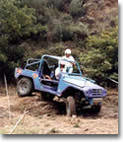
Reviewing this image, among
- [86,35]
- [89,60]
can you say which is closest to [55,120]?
[89,60]

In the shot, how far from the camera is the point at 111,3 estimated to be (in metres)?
7.11

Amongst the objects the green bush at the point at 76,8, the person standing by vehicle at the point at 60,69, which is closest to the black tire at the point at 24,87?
the person standing by vehicle at the point at 60,69

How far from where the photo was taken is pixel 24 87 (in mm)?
7770

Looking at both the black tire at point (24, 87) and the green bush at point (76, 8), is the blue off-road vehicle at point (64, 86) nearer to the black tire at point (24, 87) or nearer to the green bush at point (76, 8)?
the black tire at point (24, 87)

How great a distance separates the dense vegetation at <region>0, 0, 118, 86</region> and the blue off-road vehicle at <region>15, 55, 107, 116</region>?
38.7 inches

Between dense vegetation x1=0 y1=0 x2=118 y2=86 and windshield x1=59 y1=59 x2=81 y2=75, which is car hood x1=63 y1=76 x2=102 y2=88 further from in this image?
dense vegetation x1=0 y1=0 x2=118 y2=86

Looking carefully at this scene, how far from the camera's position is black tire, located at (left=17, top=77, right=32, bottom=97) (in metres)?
7.54

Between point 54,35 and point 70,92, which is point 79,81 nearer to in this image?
point 70,92

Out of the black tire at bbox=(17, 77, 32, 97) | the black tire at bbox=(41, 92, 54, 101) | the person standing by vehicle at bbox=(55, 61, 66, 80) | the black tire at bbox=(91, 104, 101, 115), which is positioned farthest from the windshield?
the black tire at bbox=(17, 77, 32, 97)

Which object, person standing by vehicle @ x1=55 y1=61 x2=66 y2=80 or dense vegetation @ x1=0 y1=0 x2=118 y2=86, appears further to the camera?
dense vegetation @ x1=0 y1=0 x2=118 y2=86

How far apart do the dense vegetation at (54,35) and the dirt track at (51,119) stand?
1204 mm

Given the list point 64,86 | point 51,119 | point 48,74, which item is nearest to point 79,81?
point 64,86

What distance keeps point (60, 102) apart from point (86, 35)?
352 cm

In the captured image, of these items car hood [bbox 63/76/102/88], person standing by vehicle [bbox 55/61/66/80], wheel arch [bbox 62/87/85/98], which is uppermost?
person standing by vehicle [bbox 55/61/66/80]
